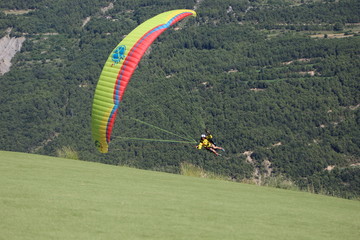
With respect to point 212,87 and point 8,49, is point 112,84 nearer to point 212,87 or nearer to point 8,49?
point 212,87

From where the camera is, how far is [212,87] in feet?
232

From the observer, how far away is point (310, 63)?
70.6m

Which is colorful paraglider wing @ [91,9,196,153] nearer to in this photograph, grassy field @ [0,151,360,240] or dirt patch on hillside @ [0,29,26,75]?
grassy field @ [0,151,360,240]

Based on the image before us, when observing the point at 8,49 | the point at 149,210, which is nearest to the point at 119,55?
the point at 149,210

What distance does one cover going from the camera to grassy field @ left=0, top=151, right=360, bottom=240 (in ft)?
26.2

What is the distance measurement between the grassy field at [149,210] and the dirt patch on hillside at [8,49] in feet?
256

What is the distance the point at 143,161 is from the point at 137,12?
3792 centimetres

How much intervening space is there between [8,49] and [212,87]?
1398 inches

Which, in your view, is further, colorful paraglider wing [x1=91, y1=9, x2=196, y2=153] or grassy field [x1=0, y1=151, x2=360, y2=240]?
colorful paraglider wing [x1=91, y1=9, x2=196, y2=153]

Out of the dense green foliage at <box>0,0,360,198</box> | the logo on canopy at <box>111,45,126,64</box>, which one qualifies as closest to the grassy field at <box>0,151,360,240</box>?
the logo on canopy at <box>111,45,126,64</box>

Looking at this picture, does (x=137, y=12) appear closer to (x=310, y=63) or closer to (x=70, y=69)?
(x=70, y=69)

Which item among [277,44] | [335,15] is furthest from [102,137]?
[335,15]

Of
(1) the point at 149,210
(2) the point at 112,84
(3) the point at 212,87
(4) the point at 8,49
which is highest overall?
(1) the point at 149,210

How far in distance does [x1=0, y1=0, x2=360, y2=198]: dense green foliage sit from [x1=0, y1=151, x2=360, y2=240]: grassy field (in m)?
32.5
